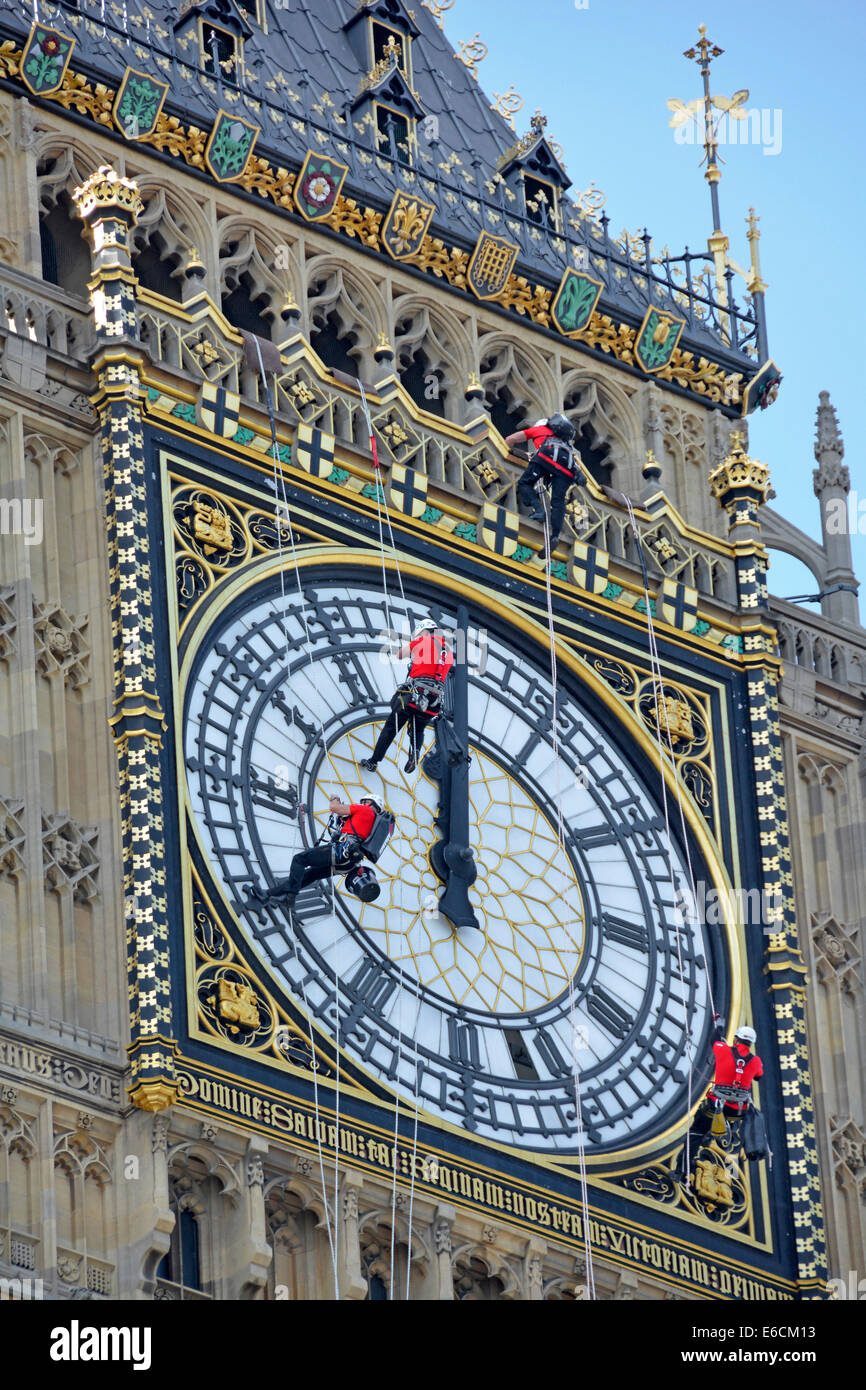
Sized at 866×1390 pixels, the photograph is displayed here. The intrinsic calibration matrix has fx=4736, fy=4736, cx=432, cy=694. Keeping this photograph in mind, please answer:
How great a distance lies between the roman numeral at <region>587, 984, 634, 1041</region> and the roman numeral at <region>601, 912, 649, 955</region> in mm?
478

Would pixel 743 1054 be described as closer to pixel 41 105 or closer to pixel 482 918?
pixel 482 918

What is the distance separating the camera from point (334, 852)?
28.2 m

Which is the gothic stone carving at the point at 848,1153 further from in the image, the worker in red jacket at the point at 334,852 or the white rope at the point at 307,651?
the worker in red jacket at the point at 334,852

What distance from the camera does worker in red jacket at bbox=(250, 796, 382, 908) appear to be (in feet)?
92.6

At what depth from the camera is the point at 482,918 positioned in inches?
1168

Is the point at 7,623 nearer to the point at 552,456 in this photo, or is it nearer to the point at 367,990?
the point at 367,990

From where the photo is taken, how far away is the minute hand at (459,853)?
2945 cm

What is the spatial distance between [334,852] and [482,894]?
1.82 m

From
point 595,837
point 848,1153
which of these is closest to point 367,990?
point 595,837

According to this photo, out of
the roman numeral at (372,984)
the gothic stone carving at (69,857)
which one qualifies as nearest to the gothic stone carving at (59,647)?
the gothic stone carving at (69,857)

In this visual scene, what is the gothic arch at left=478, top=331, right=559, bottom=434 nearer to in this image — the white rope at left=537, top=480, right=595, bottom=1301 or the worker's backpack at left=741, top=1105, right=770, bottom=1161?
the white rope at left=537, top=480, right=595, bottom=1301

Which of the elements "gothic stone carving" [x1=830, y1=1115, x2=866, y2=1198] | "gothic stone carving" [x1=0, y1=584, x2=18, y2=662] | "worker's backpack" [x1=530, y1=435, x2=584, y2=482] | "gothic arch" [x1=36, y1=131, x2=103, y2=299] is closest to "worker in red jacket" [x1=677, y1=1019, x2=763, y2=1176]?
"gothic stone carving" [x1=830, y1=1115, x2=866, y2=1198]

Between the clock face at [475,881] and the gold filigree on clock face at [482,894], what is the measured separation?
0.05ft
